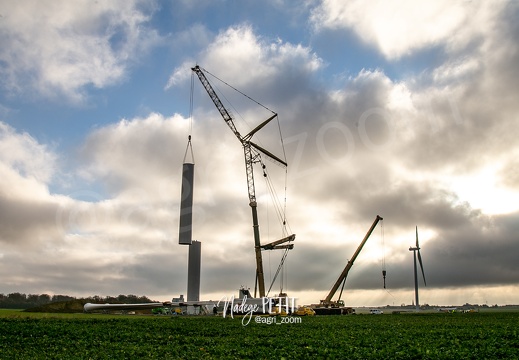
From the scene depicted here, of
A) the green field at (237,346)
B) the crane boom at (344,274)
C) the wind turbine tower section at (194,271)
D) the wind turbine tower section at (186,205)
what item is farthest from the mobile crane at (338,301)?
the green field at (237,346)

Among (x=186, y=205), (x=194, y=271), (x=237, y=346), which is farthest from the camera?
(x=194, y=271)

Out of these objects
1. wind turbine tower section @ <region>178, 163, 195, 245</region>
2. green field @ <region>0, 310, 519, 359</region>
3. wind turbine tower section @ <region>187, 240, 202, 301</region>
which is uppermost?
wind turbine tower section @ <region>178, 163, 195, 245</region>

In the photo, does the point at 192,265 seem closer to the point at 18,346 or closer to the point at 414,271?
the point at 18,346

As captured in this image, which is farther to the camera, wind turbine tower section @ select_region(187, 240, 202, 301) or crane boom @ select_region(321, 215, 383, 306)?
crane boom @ select_region(321, 215, 383, 306)

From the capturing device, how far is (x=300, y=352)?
2920 cm

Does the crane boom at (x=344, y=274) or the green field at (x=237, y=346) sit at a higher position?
the crane boom at (x=344, y=274)

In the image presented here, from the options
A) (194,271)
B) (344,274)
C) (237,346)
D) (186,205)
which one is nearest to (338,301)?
(344,274)

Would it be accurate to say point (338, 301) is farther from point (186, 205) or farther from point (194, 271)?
point (186, 205)

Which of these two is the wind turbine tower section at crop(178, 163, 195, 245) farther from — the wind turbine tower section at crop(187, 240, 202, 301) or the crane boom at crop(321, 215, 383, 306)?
the crane boom at crop(321, 215, 383, 306)

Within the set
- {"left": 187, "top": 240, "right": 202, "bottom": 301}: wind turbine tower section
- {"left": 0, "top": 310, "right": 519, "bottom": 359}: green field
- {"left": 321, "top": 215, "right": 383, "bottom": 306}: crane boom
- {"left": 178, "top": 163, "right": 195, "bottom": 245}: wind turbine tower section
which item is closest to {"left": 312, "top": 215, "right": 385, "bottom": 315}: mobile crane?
{"left": 321, "top": 215, "right": 383, "bottom": 306}: crane boom

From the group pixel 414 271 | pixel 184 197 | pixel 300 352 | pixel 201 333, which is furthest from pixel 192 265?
pixel 414 271

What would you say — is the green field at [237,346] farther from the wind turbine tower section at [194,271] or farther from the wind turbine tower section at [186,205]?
the wind turbine tower section at [194,271]

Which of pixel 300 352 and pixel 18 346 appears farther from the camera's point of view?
pixel 18 346

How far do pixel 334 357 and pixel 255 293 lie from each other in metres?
87.3
